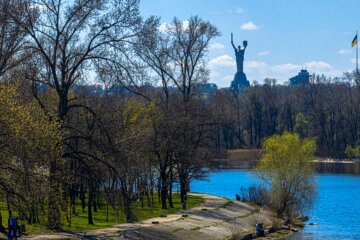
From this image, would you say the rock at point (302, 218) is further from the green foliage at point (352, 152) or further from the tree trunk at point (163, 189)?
the green foliage at point (352, 152)

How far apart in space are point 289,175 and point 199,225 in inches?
419

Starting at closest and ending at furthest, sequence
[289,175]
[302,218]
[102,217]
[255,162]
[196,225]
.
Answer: [196,225], [102,217], [289,175], [302,218], [255,162]

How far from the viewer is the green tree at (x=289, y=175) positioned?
4797 cm

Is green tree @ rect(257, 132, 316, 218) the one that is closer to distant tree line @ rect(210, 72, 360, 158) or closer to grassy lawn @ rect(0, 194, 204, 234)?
grassy lawn @ rect(0, 194, 204, 234)

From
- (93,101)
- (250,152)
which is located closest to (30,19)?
(93,101)

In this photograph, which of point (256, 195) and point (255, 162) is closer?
point (256, 195)

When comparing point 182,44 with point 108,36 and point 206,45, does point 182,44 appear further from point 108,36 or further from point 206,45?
point 108,36

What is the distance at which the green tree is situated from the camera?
48.0 m

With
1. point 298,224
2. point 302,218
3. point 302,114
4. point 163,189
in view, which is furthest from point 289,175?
point 302,114

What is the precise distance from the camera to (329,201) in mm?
60906

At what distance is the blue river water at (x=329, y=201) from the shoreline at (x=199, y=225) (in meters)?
2.84

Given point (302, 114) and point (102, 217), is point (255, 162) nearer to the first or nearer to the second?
point (302, 114)

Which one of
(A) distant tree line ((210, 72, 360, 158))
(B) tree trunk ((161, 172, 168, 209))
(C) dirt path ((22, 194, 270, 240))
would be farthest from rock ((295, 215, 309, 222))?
(A) distant tree line ((210, 72, 360, 158))

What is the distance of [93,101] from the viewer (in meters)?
42.3
